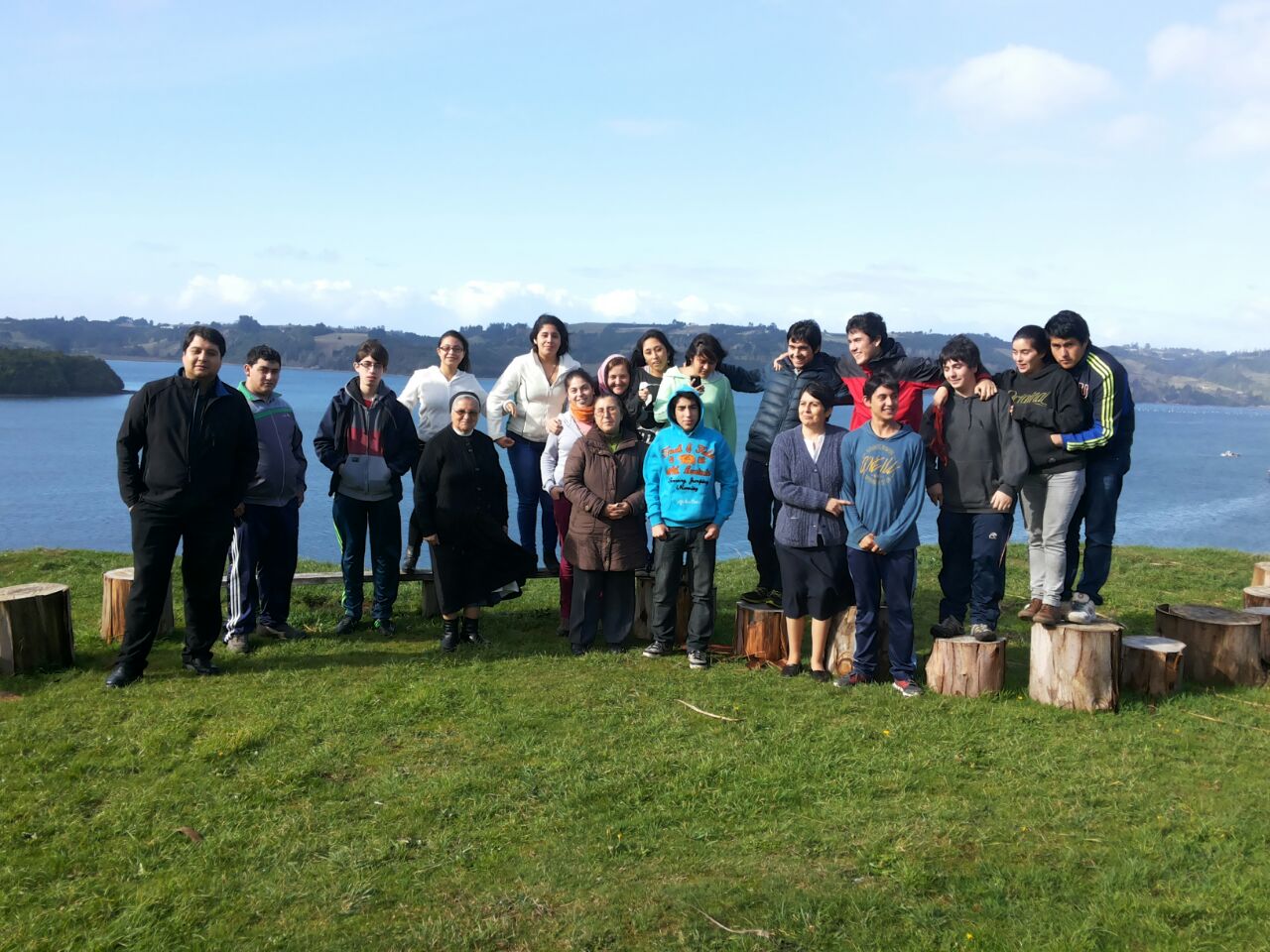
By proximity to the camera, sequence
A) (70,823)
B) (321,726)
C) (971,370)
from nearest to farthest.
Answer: (70,823), (321,726), (971,370)

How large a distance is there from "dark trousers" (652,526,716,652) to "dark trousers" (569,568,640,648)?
0.89 feet

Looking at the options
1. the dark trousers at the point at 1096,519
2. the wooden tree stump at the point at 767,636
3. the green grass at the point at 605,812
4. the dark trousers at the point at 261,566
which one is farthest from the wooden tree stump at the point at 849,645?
the dark trousers at the point at 261,566

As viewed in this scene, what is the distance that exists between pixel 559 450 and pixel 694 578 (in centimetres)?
142

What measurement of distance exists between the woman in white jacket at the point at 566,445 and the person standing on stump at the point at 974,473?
2382 millimetres

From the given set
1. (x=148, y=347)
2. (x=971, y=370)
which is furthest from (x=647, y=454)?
(x=148, y=347)

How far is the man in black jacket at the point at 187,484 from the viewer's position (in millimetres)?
6109

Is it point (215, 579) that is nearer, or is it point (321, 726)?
point (321, 726)

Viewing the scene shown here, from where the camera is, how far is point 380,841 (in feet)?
13.7

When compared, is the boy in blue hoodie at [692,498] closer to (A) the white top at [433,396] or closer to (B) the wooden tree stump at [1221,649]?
(A) the white top at [433,396]

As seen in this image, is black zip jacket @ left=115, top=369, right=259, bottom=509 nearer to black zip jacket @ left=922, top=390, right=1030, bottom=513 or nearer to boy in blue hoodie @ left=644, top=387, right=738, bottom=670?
boy in blue hoodie @ left=644, top=387, right=738, bottom=670

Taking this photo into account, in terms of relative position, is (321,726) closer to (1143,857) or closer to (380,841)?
(380,841)

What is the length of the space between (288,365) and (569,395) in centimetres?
13441

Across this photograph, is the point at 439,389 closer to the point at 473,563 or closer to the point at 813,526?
the point at 473,563

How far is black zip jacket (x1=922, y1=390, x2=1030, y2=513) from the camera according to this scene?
20.7 ft
